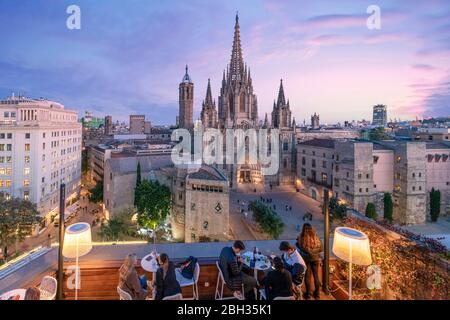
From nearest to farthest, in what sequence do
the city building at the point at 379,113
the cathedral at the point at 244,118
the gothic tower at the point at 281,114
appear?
the cathedral at the point at 244,118 < the gothic tower at the point at 281,114 < the city building at the point at 379,113

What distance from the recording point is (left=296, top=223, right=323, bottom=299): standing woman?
5.42 m

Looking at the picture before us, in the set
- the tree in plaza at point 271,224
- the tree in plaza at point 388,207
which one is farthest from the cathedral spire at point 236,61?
the tree in plaza at point 271,224

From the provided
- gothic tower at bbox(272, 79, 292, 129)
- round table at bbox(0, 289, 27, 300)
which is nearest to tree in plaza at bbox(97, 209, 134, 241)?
round table at bbox(0, 289, 27, 300)

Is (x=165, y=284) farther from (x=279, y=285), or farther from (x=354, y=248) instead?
(x=354, y=248)

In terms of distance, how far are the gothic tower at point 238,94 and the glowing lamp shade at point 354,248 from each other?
42.7 m

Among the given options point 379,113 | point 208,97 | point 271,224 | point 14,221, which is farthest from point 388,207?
point 379,113

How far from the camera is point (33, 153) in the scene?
2948 centimetres

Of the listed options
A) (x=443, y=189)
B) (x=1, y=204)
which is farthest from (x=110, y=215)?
(x=443, y=189)

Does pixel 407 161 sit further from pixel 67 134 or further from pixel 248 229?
pixel 67 134

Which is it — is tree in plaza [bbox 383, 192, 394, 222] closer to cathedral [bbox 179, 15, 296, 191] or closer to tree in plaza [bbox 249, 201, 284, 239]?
tree in plaza [bbox 249, 201, 284, 239]

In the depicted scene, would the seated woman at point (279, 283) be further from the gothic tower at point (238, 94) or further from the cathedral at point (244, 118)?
the gothic tower at point (238, 94)

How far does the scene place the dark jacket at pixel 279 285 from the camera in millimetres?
4387

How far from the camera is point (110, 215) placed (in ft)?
91.8
